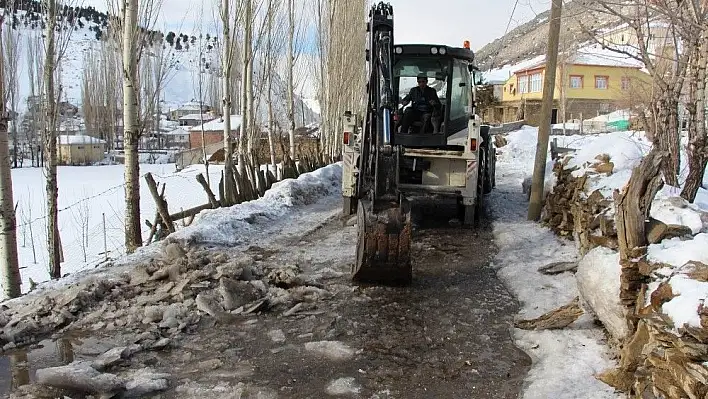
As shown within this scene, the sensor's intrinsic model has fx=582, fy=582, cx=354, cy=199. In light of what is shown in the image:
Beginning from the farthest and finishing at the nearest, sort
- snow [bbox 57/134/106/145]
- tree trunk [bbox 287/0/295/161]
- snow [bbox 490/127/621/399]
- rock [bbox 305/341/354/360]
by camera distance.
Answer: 1. snow [bbox 57/134/106/145]
2. tree trunk [bbox 287/0/295/161]
3. rock [bbox 305/341/354/360]
4. snow [bbox 490/127/621/399]

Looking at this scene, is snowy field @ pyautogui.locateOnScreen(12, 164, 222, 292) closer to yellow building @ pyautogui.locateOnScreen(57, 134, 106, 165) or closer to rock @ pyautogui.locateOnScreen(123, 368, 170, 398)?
rock @ pyautogui.locateOnScreen(123, 368, 170, 398)

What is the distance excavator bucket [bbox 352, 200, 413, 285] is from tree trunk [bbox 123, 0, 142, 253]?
4.45m

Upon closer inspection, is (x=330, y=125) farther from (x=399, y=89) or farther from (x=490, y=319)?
(x=490, y=319)

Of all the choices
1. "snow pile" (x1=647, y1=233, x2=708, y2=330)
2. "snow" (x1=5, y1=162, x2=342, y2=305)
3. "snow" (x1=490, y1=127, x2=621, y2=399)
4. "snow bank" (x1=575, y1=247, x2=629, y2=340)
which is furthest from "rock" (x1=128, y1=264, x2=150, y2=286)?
"snow pile" (x1=647, y1=233, x2=708, y2=330)

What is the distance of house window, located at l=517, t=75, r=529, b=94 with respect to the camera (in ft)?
182

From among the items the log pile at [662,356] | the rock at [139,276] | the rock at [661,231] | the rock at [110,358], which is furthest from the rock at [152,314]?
the rock at [661,231]

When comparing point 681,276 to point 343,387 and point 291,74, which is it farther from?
point 291,74

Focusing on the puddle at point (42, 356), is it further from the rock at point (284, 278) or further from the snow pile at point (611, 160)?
the snow pile at point (611, 160)

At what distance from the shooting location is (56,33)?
32.0 ft

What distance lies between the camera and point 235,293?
18.8 ft

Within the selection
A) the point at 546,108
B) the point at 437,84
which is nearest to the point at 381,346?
the point at 546,108

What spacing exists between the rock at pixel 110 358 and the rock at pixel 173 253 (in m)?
2.21

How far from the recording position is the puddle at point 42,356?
4.19 meters

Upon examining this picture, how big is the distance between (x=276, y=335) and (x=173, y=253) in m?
2.40
